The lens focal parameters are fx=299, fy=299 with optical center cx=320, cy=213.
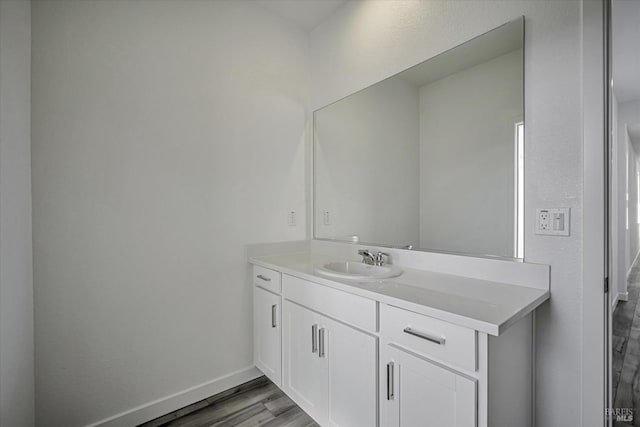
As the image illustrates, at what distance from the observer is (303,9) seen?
2.16m

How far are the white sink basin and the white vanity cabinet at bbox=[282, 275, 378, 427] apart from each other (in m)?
0.10

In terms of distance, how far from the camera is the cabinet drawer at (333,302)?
1249 millimetres

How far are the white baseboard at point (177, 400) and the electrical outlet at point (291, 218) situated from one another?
1.04 metres

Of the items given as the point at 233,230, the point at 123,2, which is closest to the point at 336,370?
the point at 233,230

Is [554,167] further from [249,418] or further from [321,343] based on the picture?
[249,418]

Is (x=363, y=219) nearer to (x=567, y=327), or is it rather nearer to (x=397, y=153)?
(x=397, y=153)

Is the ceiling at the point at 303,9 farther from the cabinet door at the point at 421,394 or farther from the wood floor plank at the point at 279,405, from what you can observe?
the wood floor plank at the point at 279,405

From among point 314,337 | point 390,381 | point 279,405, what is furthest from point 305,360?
point 390,381

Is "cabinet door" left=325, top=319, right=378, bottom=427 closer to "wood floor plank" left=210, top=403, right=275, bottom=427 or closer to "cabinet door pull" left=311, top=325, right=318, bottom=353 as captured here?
"cabinet door pull" left=311, top=325, right=318, bottom=353

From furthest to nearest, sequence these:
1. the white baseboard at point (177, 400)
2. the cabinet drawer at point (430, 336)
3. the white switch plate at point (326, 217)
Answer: the white switch plate at point (326, 217), the white baseboard at point (177, 400), the cabinet drawer at point (430, 336)

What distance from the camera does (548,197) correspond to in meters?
1.21

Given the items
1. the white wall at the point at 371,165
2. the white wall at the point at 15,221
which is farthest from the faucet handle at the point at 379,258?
the white wall at the point at 15,221

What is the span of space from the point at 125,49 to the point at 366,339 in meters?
1.93

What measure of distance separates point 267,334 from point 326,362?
0.59 meters
